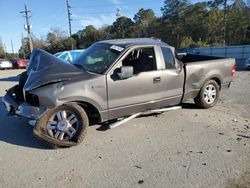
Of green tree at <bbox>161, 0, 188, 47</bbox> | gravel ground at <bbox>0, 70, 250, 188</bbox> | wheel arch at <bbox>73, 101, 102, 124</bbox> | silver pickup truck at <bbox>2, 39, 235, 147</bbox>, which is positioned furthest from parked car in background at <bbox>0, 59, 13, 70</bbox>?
green tree at <bbox>161, 0, 188, 47</bbox>

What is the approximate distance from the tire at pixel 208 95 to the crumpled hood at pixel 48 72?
10.3 feet

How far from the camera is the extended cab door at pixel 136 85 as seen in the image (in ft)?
18.2

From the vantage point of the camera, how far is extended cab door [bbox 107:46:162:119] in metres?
5.54

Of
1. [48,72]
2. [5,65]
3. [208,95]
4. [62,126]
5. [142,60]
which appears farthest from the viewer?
[5,65]

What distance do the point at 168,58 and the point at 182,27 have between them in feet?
222

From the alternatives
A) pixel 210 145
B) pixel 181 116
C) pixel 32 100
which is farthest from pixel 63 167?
pixel 181 116

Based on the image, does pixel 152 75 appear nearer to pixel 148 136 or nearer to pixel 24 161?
pixel 148 136

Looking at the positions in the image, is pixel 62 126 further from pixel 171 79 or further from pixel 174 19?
pixel 174 19

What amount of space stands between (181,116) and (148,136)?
154cm

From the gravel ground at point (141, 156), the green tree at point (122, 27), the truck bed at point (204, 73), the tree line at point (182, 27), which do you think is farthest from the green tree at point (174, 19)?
the gravel ground at point (141, 156)

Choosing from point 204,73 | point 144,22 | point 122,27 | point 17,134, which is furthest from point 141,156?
point 122,27

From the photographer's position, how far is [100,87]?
5.34 meters

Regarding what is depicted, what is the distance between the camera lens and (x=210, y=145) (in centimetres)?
505

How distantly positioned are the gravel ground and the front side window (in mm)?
1146
